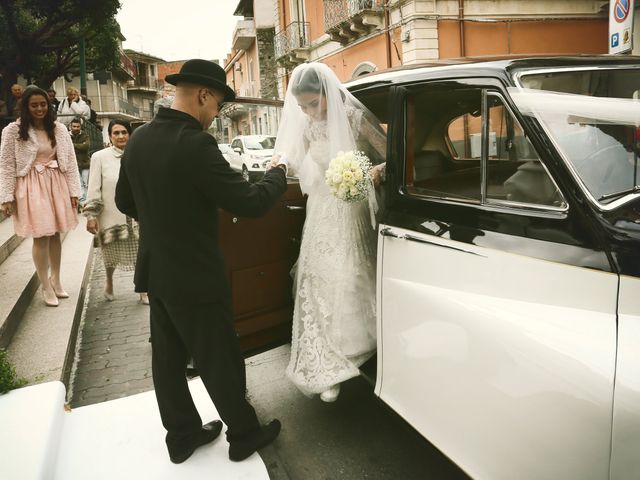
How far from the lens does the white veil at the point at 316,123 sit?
9.95ft

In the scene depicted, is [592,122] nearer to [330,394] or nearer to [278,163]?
[278,163]

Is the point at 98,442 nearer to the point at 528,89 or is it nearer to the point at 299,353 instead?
the point at 299,353

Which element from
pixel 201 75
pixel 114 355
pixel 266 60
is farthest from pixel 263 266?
pixel 266 60

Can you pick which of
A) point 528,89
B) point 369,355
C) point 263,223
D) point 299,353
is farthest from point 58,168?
point 528,89

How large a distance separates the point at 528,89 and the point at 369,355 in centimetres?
178

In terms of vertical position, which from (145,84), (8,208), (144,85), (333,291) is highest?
(145,84)

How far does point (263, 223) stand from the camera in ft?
10.4

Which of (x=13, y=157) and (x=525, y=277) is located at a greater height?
(x=13, y=157)

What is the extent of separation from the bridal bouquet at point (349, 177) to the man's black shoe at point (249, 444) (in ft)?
4.58

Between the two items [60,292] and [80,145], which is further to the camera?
[80,145]

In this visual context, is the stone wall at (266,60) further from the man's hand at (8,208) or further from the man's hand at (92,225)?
the man's hand at (8,208)

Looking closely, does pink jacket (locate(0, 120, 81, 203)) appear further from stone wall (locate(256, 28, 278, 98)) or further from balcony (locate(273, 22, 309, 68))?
stone wall (locate(256, 28, 278, 98))

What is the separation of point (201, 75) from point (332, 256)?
128cm

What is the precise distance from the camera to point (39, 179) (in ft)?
15.1
